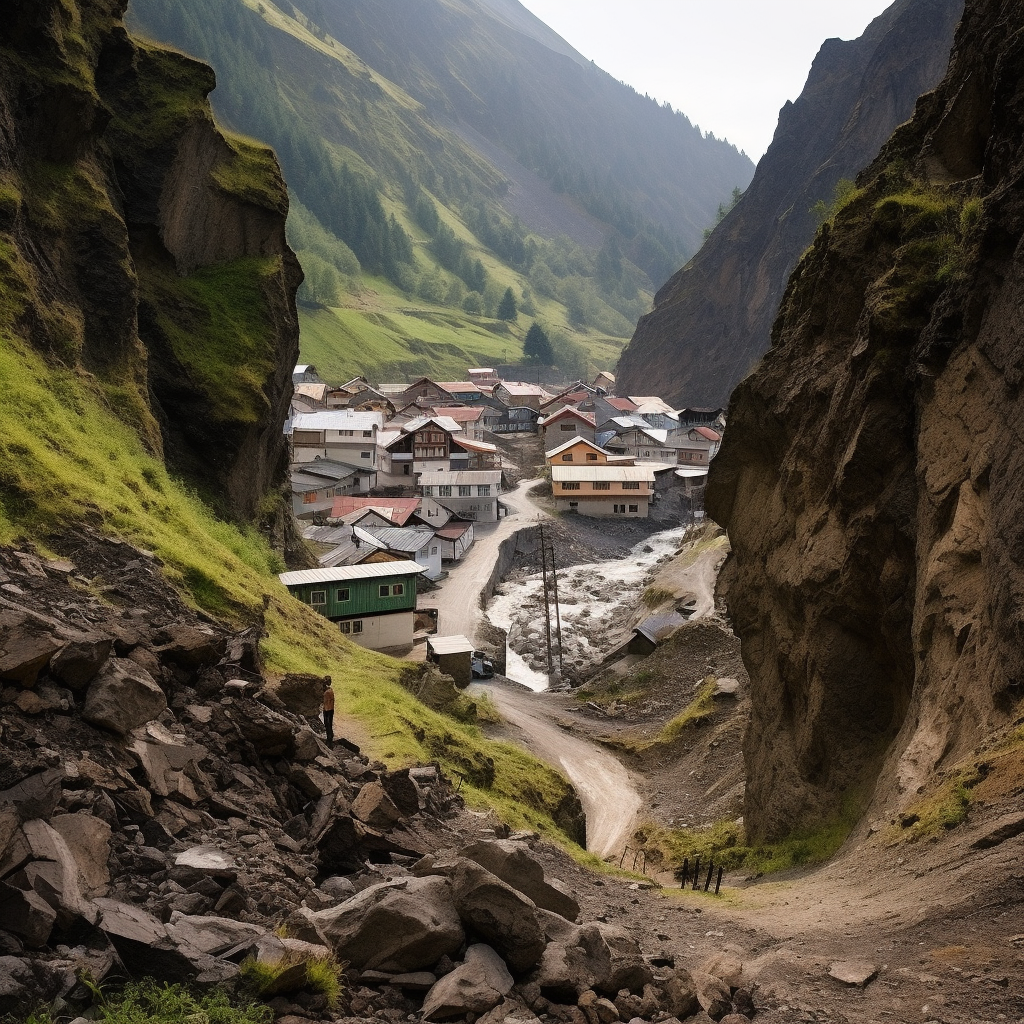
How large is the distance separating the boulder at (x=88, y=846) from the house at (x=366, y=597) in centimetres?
3183

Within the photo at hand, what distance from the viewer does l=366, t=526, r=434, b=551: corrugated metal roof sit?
66500 millimetres

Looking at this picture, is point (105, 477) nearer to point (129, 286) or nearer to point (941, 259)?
point (129, 286)

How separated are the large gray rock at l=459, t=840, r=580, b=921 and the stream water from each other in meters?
42.2

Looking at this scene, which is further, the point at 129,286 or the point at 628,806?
the point at 628,806

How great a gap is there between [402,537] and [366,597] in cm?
2314

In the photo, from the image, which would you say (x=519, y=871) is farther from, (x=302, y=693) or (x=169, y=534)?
(x=169, y=534)

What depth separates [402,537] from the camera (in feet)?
223

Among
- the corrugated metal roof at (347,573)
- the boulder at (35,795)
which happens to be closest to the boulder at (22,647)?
the boulder at (35,795)

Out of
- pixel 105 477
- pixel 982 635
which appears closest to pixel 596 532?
pixel 105 477

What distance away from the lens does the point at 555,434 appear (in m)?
124

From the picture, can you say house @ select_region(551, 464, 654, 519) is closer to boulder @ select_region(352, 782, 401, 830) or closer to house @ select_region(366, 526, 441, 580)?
house @ select_region(366, 526, 441, 580)

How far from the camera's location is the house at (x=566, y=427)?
405 feet

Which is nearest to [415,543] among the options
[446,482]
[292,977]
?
[446,482]

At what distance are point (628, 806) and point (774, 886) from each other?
696 inches
